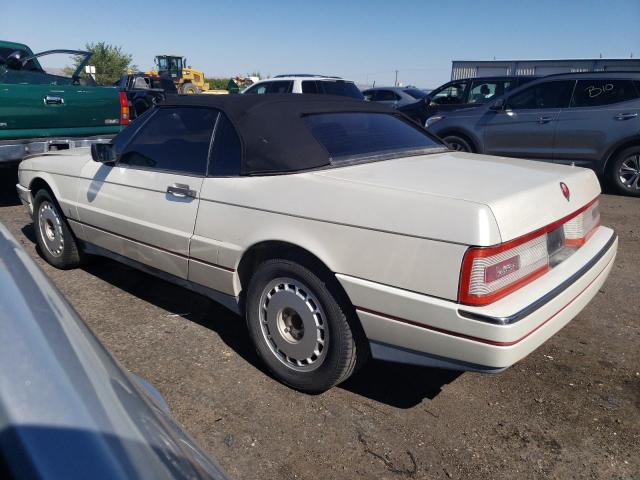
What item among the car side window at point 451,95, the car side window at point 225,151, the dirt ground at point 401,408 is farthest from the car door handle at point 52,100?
the car side window at point 451,95

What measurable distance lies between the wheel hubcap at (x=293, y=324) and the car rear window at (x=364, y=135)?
29.6 inches

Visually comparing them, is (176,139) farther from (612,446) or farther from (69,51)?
(69,51)

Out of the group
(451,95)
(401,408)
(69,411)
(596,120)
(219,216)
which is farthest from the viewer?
(451,95)

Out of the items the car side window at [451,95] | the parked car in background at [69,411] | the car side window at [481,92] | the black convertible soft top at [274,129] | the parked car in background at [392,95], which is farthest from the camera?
the parked car in background at [392,95]

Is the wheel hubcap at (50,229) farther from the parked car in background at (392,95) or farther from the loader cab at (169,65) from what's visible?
the loader cab at (169,65)

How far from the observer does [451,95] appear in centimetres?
1228

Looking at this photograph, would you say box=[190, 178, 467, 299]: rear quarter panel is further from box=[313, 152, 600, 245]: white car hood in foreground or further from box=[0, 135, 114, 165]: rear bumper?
box=[0, 135, 114, 165]: rear bumper

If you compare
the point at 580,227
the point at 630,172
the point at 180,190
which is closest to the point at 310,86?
the point at 630,172

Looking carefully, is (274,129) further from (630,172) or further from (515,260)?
(630,172)

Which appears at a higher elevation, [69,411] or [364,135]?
[364,135]

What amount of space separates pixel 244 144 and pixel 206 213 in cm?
45

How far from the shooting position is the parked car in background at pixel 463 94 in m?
11.4

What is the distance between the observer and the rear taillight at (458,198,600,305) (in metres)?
2.23

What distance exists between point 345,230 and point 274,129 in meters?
0.84
